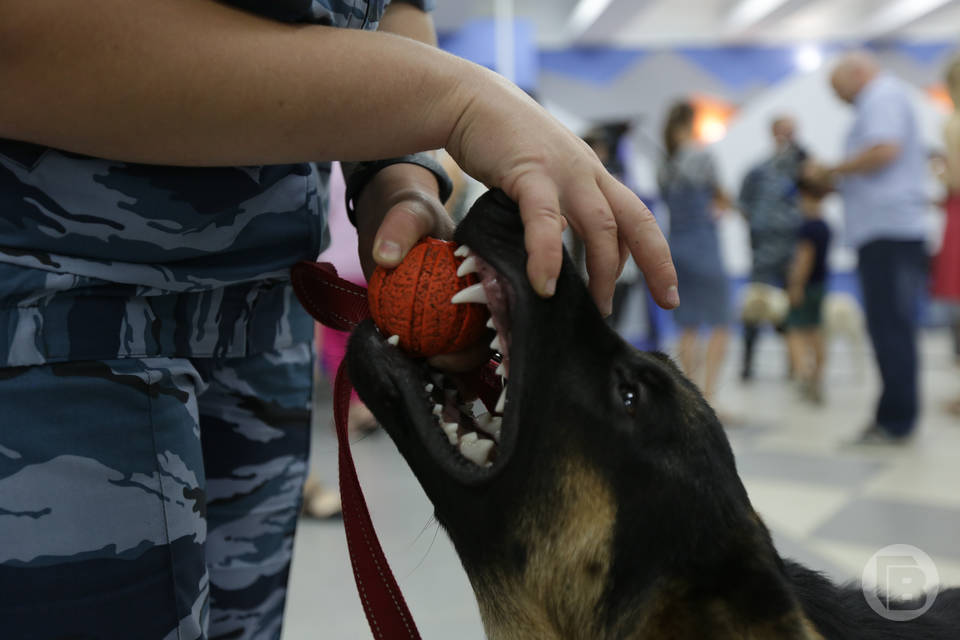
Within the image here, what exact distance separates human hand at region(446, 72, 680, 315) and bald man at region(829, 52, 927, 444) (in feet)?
14.8

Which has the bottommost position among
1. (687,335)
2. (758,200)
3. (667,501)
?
(667,501)

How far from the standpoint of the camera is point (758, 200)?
7.25 meters

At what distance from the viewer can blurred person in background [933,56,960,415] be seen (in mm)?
4684

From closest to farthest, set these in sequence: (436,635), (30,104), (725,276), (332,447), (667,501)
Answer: (30,104) → (667,501) → (436,635) → (332,447) → (725,276)

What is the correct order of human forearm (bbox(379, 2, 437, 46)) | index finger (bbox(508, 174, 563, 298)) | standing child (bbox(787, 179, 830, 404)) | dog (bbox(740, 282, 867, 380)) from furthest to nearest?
1. dog (bbox(740, 282, 867, 380))
2. standing child (bbox(787, 179, 830, 404))
3. human forearm (bbox(379, 2, 437, 46))
4. index finger (bbox(508, 174, 563, 298))

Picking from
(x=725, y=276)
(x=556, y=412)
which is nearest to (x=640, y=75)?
(x=725, y=276)

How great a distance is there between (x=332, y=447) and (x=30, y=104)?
4602 millimetres

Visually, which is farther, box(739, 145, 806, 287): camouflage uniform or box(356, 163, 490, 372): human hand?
box(739, 145, 806, 287): camouflage uniform

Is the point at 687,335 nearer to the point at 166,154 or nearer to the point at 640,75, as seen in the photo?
the point at 166,154

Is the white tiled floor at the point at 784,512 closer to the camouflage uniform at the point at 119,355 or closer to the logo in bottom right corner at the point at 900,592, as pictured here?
the logo in bottom right corner at the point at 900,592

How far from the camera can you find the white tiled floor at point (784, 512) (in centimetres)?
286

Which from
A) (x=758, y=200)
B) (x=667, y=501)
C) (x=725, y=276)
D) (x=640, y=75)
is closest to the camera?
(x=667, y=501)

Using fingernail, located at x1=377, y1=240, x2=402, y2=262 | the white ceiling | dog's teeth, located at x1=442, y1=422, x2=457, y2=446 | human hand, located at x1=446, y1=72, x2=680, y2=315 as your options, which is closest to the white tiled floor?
dog's teeth, located at x1=442, y1=422, x2=457, y2=446

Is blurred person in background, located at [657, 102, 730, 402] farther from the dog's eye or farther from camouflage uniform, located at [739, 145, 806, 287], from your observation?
the dog's eye
